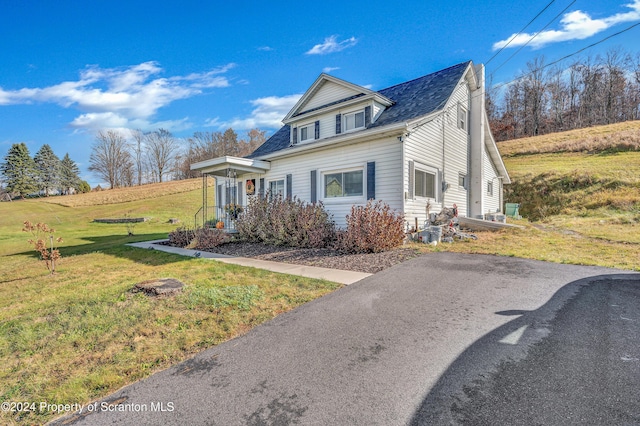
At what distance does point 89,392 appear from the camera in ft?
7.82

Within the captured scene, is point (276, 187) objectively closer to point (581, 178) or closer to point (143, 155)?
point (581, 178)

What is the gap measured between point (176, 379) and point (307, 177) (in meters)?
9.38

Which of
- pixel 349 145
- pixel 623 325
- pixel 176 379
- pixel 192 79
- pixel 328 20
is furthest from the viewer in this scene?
pixel 192 79

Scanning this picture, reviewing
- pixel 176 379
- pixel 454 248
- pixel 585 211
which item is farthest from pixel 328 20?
pixel 585 211

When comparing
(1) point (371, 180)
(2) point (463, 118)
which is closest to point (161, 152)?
(2) point (463, 118)

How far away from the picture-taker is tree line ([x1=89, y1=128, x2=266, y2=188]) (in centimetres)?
5009

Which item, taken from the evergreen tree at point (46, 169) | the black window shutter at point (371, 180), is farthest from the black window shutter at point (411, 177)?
the evergreen tree at point (46, 169)

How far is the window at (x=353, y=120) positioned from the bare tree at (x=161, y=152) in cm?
4971

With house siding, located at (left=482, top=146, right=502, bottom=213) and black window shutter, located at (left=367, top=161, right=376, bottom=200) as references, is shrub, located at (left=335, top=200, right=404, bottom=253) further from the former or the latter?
house siding, located at (left=482, top=146, right=502, bottom=213)

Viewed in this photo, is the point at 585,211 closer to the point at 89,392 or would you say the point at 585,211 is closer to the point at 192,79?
the point at 89,392

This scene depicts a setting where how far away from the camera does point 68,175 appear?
57375mm

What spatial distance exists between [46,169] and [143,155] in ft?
56.8

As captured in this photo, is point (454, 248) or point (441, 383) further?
point (454, 248)

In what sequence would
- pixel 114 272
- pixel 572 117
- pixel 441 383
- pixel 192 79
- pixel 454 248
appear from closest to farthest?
pixel 441 383 → pixel 114 272 → pixel 454 248 → pixel 192 79 → pixel 572 117
